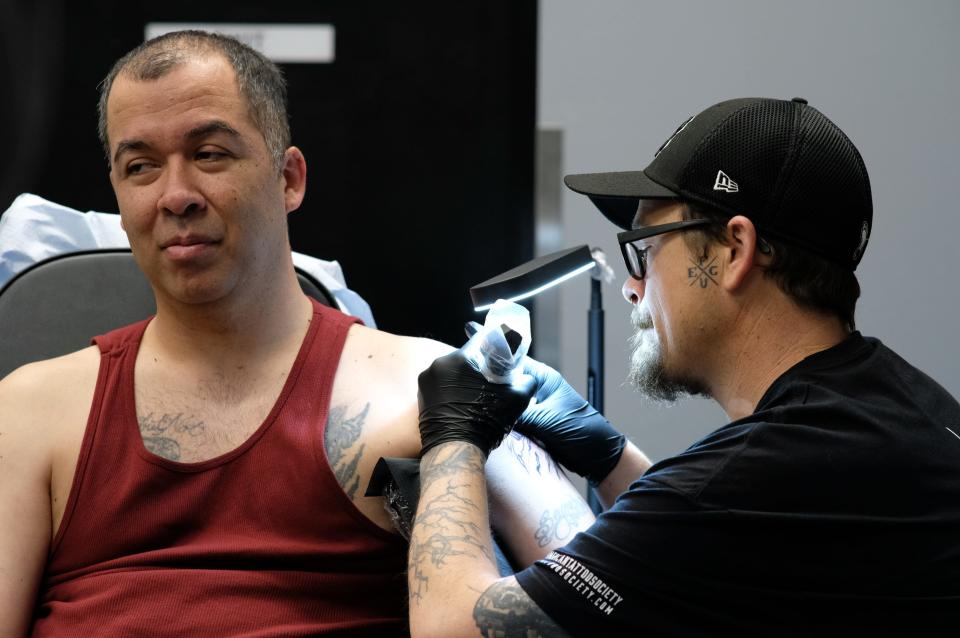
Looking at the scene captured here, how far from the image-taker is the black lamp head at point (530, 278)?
1.42 m

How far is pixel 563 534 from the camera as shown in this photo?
150 cm

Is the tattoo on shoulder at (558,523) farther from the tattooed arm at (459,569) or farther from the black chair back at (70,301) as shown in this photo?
the black chair back at (70,301)

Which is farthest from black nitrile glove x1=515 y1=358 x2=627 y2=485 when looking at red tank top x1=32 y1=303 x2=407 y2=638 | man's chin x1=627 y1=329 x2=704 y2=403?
red tank top x1=32 y1=303 x2=407 y2=638

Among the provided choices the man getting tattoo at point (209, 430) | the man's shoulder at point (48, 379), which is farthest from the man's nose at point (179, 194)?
the man's shoulder at point (48, 379)

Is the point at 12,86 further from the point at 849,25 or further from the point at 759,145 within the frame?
the point at 849,25

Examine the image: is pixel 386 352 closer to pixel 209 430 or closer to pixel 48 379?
pixel 209 430

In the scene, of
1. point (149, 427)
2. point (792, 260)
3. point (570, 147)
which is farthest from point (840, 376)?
point (570, 147)

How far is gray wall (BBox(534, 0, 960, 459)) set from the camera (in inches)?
111

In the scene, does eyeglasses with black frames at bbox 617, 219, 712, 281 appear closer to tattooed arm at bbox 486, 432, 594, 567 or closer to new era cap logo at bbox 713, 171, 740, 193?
new era cap logo at bbox 713, 171, 740, 193

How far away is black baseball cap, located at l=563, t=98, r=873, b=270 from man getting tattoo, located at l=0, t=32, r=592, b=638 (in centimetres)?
52

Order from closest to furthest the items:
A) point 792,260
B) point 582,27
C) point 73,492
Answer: point 792,260 < point 73,492 < point 582,27

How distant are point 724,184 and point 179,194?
2.35ft

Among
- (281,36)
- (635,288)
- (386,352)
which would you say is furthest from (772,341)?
(281,36)

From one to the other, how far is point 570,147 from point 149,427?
5.56 feet
